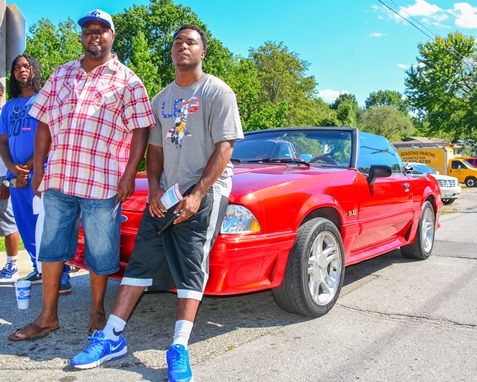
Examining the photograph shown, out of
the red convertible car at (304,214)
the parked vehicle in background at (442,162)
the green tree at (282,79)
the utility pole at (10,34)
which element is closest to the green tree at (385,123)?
the green tree at (282,79)

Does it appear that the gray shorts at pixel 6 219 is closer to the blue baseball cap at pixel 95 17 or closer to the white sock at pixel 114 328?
the blue baseball cap at pixel 95 17

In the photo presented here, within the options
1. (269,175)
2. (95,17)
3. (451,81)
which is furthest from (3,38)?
(451,81)

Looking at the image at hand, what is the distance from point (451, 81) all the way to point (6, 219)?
43.5 m

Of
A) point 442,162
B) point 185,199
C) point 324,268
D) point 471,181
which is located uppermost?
point 185,199

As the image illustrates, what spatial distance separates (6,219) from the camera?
475 centimetres

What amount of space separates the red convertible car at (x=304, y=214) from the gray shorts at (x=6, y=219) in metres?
1.41

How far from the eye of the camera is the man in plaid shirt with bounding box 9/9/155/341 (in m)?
3.02

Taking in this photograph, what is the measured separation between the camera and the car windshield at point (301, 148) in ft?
15.0

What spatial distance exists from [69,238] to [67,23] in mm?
40667

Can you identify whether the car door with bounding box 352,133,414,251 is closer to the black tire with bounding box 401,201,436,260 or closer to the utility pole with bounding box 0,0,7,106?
the black tire with bounding box 401,201,436,260

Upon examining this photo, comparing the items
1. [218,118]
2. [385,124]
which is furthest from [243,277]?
[385,124]

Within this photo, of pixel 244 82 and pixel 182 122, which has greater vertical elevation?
pixel 244 82

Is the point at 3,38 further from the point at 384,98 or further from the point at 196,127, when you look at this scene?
the point at 384,98

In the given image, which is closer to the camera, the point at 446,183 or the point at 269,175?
the point at 269,175
